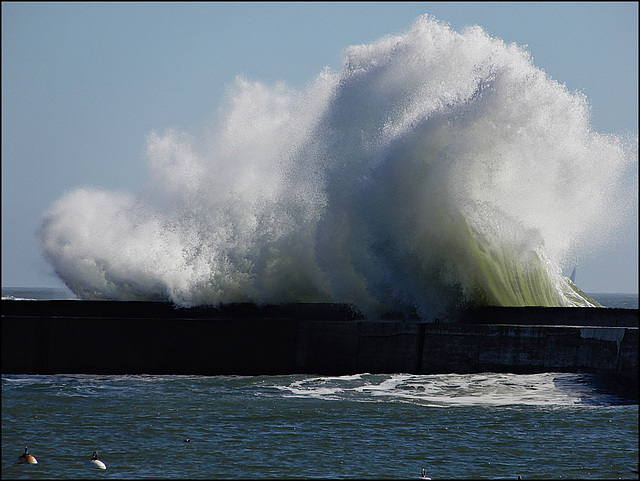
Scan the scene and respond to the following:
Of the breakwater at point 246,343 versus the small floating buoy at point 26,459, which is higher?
the breakwater at point 246,343

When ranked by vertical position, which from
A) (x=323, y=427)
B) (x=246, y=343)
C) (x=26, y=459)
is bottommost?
(x=26, y=459)

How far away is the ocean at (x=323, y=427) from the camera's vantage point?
8.03 meters

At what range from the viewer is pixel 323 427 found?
9586 millimetres

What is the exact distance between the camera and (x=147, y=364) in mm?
12977

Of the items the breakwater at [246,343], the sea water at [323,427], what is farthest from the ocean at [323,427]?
the breakwater at [246,343]

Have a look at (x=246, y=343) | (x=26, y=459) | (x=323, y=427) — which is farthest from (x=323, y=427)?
(x=246, y=343)

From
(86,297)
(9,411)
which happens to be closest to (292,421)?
(9,411)

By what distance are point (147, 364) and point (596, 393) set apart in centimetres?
657

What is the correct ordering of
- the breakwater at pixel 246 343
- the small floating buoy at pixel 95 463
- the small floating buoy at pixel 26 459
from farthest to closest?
1. the breakwater at pixel 246 343
2. the small floating buoy at pixel 26 459
3. the small floating buoy at pixel 95 463

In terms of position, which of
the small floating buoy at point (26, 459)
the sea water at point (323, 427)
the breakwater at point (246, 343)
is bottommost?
the small floating buoy at point (26, 459)

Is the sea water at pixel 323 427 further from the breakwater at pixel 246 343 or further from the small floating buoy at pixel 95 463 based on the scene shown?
the breakwater at pixel 246 343

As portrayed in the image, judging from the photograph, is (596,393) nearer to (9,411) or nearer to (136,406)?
(136,406)

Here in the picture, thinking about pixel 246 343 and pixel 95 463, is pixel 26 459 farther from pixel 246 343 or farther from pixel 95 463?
pixel 246 343

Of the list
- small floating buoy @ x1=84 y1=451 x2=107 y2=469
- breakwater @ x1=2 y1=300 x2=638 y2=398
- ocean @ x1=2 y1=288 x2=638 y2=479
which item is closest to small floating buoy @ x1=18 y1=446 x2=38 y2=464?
ocean @ x1=2 y1=288 x2=638 y2=479
